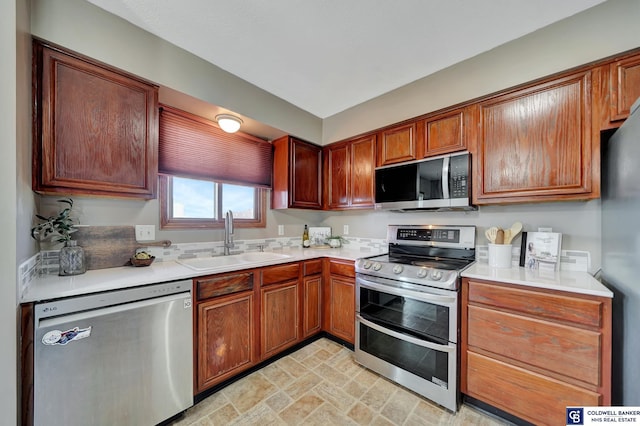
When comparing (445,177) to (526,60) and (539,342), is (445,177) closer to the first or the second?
(526,60)

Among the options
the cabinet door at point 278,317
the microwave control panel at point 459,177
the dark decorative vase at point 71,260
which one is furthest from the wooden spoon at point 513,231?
the dark decorative vase at point 71,260

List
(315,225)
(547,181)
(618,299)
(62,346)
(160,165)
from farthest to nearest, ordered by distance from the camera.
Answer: (315,225) < (160,165) < (547,181) < (618,299) < (62,346)

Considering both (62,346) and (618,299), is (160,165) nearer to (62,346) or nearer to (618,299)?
(62,346)

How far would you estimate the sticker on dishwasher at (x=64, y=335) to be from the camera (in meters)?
1.08

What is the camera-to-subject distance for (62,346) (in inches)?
43.5

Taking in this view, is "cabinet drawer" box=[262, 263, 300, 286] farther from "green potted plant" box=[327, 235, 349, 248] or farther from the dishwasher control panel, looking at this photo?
"green potted plant" box=[327, 235, 349, 248]

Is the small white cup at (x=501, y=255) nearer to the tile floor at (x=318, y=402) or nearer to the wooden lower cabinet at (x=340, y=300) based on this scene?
the tile floor at (x=318, y=402)

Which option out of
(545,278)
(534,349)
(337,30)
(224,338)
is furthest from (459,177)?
(224,338)

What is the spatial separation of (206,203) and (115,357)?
54.9 inches

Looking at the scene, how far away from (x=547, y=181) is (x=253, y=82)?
2.46 m

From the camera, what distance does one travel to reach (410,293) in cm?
172

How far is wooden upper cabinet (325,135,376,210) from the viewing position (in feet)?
8.37

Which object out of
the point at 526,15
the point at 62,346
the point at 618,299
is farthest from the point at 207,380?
the point at 526,15

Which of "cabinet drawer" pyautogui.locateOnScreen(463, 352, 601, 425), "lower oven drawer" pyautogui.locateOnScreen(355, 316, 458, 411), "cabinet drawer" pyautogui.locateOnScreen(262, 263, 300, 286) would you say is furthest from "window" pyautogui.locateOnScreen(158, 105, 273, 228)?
"cabinet drawer" pyautogui.locateOnScreen(463, 352, 601, 425)
